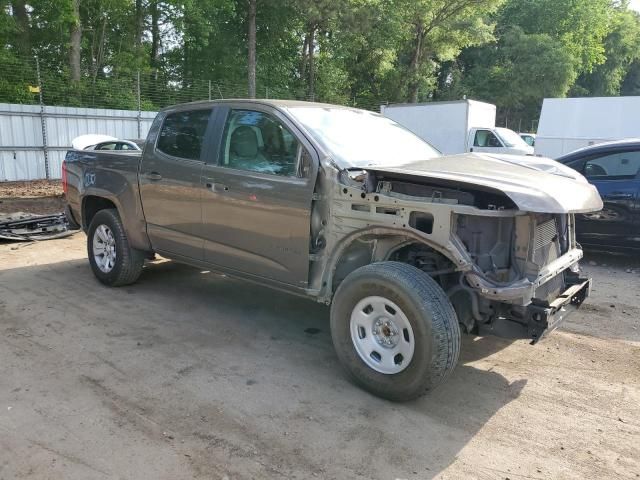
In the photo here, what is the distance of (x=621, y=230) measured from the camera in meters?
6.91

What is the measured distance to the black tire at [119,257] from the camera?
568 centimetres

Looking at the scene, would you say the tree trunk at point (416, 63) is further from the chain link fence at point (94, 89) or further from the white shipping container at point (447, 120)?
the white shipping container at point (447, 120)

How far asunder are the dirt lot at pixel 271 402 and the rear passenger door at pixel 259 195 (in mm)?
720

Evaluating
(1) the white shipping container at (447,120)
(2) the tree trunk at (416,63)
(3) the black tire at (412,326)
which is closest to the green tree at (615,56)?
(2) the tree trunk at (416,63)

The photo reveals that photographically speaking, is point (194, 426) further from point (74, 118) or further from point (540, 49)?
point (540, 49)

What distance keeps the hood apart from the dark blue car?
9.95 ft

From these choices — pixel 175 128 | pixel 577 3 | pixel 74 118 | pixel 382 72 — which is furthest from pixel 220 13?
pixel 577 3

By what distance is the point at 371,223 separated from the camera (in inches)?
145

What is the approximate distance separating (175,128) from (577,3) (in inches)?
1818

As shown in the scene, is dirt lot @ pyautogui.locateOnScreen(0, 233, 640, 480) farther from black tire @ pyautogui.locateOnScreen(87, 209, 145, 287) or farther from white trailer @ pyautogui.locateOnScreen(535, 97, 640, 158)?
white trailer @ pyautogui.locateOnScreen(535, 97, 640, 158)

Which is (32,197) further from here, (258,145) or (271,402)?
(271,402)

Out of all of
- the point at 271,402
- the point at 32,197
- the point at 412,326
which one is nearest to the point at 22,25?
the point at 32,197

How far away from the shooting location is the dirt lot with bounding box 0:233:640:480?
293cm

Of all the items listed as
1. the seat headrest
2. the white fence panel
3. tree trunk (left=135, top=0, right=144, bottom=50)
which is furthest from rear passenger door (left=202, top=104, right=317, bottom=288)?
tree trunk (left=135, top=0, right=144, bottom=50)
